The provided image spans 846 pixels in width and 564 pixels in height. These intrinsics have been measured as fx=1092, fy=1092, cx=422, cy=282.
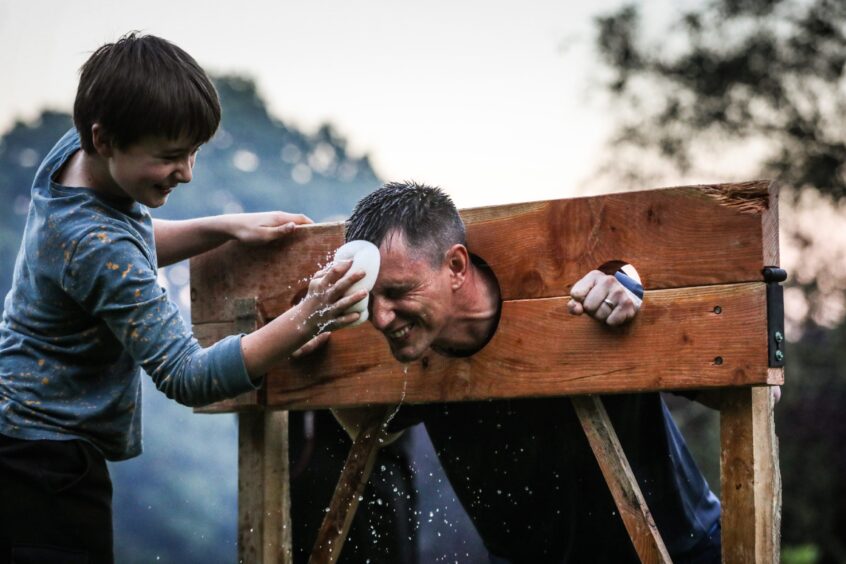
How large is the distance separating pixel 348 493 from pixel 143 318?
3.60 ft

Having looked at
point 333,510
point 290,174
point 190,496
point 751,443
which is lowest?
point 190,496

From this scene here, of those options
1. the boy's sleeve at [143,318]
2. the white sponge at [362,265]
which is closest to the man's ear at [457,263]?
the white sponge at [362,265]

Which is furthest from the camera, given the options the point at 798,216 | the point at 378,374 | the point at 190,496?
the point at 190,496

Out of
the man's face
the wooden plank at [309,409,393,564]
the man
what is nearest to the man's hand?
the man

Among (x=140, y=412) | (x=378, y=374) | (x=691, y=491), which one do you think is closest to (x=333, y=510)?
(x=378, y=374)

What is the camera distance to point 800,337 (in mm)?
10203

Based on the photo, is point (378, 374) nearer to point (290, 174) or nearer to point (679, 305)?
point (679, 305)

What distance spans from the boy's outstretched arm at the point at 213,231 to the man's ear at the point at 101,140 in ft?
2.39

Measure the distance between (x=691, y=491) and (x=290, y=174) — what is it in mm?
9425

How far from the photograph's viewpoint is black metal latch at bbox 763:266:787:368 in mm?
2697

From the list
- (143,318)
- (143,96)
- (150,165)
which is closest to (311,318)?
(143,318)

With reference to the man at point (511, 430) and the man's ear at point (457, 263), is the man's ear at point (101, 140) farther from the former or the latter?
the man's ear at point (457, 263)

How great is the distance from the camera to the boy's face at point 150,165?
8.31 ft

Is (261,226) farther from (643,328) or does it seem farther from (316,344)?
(643,328)
